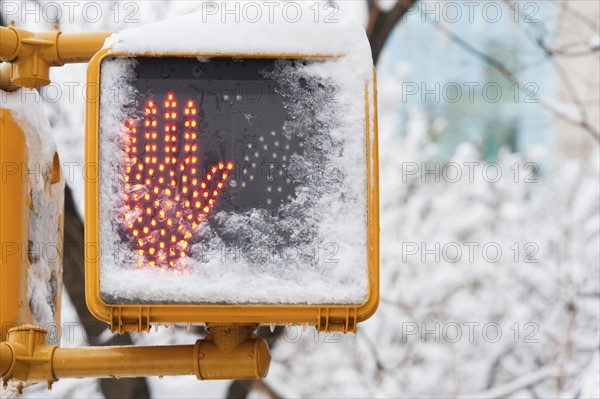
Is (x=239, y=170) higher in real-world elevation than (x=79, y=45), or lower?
lower

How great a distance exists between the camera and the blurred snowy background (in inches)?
340

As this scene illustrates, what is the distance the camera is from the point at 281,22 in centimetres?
295

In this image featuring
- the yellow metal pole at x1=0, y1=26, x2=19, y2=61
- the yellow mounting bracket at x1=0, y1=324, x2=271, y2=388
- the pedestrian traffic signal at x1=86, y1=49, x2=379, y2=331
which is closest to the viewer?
the pedestrian traffic signal at x1=86, y1=49, x2=379, y2=331

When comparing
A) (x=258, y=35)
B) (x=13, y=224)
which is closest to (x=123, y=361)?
(x=13, y=224)

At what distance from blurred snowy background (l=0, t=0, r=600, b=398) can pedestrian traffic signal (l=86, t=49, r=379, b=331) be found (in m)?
5.19

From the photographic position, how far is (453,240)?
Result: 15.8 m

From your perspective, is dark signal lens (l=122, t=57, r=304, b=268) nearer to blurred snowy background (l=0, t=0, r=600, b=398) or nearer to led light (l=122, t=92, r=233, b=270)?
led light (l=122, t=92, r=233, b=270)

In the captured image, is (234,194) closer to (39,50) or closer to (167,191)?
(167,191)

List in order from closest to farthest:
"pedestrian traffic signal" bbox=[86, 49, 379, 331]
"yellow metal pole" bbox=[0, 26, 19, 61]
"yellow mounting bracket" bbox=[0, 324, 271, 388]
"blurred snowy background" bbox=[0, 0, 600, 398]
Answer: "pedestrian traffic signal" bbox=[86, 49, 379, 331], "yellow mounting bracket" bbox=[0, 324, 271, 388], "yellow metal pole" bbox=[0, 26, 19, 61], "blurred snowy background" bbox=[0, 0, 600, 398]

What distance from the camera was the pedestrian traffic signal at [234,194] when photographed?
111 inches

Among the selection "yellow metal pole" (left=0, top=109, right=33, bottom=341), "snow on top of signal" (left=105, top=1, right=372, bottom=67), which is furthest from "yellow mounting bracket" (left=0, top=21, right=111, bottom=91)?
"snow on top of signal" (left=105, top=1, right=372, bottom=67)

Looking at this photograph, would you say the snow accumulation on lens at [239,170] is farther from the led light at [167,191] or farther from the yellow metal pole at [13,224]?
the yellow metal pole at [13,224]

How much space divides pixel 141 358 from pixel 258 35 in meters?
1.11

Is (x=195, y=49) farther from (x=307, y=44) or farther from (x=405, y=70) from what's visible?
(x=405, y=70)
